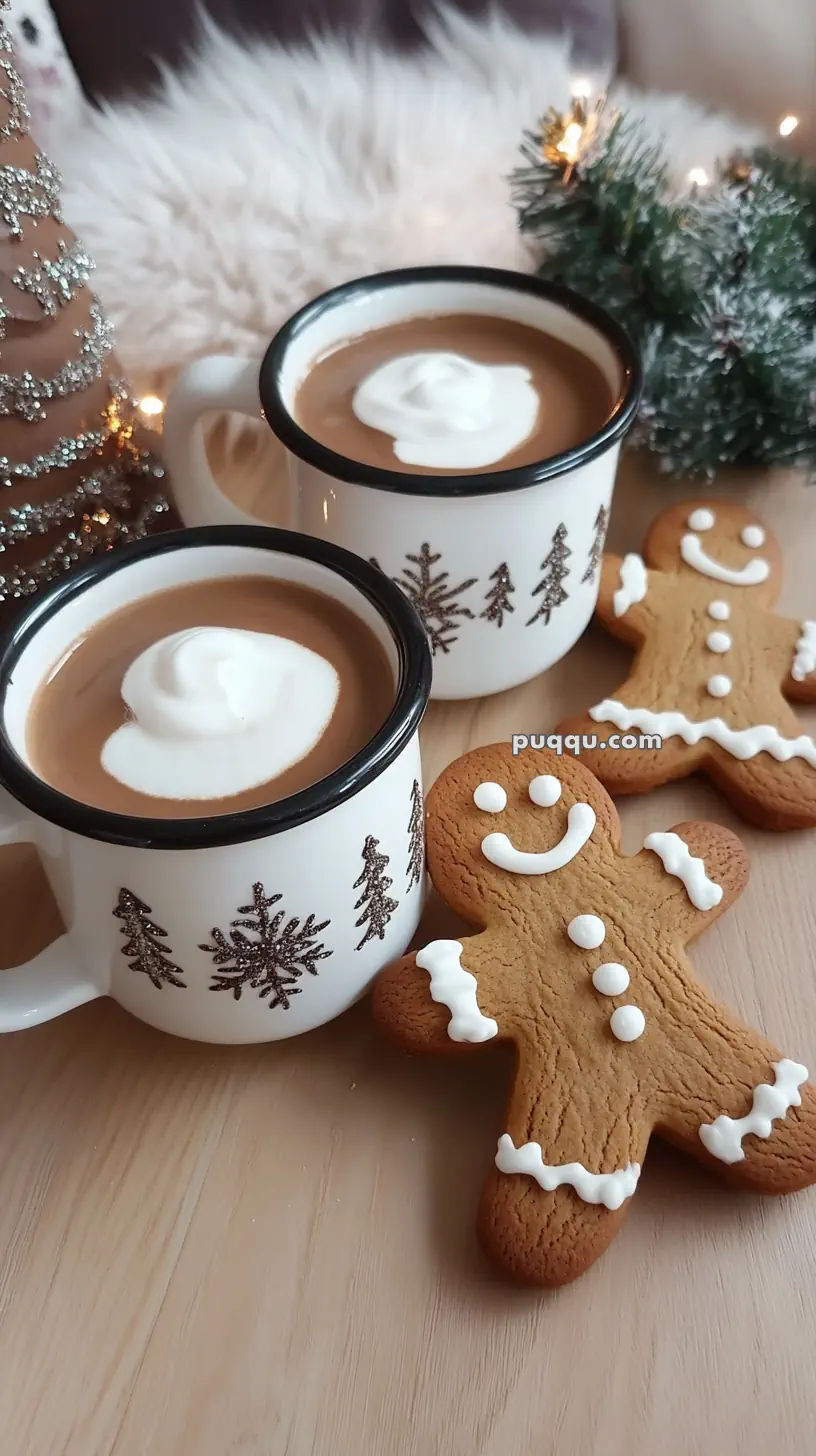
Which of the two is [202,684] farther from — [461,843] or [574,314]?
[574,314]

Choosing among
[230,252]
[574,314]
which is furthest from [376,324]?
[230,252]

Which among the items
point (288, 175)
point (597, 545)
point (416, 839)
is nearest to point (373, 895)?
point (416, 839)

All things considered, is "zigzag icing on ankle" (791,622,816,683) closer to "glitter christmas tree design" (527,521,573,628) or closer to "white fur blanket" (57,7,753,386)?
"glitter christmas tree design" (527,521,573,628)

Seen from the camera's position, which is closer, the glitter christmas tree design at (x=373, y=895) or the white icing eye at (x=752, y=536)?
the glitter christmas tree design at (x=373, y=895)

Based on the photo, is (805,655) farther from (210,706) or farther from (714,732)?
(210,706)

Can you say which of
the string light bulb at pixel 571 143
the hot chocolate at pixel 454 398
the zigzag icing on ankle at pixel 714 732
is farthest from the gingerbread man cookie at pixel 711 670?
the string light bulb at pixel 571 143

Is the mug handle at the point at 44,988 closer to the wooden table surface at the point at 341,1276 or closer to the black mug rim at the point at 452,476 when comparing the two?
the wooden table surface at the point at 341,1276
